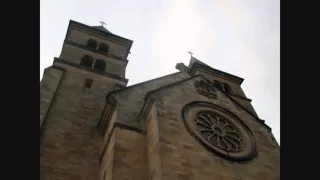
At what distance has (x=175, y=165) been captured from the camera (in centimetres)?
1076

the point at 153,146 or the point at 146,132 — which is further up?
the point at 146,132

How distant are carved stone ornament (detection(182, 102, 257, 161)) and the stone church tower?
0.14 ft

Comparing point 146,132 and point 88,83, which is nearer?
point 146,132

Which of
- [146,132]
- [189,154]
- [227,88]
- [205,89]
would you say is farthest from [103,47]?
[189,154]

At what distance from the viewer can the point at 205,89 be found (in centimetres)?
1596

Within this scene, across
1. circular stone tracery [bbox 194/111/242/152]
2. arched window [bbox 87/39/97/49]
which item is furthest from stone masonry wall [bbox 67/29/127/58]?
circular stone tracery [bbox 194/111/242/152]

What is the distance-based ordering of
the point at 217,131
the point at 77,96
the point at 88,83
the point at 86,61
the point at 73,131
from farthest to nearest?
the point at 86,61
the point at 88,83
the point at 77,96
the point at 73,131
the point at 217,131

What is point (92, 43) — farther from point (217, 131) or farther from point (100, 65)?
point (217, 131)

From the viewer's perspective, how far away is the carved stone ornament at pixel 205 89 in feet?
51.3

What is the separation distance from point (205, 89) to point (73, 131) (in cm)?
581

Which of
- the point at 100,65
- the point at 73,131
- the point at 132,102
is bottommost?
the point at 73,131

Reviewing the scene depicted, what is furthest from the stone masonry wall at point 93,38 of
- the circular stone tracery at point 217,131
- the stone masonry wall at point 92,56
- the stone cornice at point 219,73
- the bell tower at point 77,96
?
the circular stone tracery at point 217,131

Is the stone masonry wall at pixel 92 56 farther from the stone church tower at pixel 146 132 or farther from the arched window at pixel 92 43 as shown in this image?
the arched window at pixel 92 43
